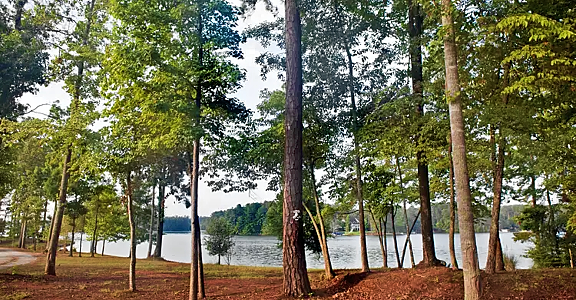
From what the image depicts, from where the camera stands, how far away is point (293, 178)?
7453mm

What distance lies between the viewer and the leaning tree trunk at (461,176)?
15.3 feet

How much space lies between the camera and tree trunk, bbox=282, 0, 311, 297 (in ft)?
23.3

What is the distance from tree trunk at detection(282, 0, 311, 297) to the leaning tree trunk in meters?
3.28

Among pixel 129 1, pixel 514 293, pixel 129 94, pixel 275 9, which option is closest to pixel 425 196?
pixel 514 293

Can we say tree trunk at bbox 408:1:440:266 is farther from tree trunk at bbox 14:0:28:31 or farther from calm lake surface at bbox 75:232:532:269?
tree trunk at bbox 14:0:28:31

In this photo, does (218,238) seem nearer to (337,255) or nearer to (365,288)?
(337,255)

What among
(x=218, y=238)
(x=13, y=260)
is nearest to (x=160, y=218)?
(x=218, y=238)

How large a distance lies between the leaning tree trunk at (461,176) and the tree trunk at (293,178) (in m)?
3.28

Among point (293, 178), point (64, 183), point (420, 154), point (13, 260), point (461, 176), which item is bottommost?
point (13, 260)

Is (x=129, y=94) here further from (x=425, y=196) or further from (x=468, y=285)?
(x=425, y=196)

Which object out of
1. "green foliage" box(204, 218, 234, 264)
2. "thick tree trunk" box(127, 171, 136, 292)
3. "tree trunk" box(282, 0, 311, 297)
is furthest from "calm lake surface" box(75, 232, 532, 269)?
"tree trunk" box(282, 0, 311, 297)

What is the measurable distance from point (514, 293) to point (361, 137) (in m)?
5.60

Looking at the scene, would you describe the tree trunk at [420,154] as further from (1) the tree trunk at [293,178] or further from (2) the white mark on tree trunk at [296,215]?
(2) the white mark on tree trunk at [296,215]

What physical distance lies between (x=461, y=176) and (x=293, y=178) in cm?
348
